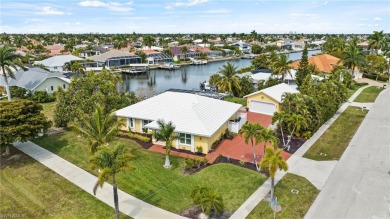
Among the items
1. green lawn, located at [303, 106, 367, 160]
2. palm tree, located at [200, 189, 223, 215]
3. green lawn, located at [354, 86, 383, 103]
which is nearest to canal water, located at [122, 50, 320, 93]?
green lawn, located at [354, 86, 383, 103]

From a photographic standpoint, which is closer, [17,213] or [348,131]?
[17,213]

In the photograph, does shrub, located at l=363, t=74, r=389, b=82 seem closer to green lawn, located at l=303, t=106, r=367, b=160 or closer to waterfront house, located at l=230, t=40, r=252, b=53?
green lawn, located at l=303, t=106, r=367, b=160

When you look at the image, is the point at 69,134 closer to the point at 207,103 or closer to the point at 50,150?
the point at 50,150

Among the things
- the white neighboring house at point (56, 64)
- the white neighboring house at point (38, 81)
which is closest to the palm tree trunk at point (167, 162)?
the white neighboring house at point (38, 81)

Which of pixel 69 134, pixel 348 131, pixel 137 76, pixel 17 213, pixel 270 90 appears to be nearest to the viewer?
pixel 17 213

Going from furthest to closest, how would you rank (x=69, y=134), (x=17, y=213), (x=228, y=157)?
(x=69, y=134) < (x=228, y=157) < (x=17, y=213)

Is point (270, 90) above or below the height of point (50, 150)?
above

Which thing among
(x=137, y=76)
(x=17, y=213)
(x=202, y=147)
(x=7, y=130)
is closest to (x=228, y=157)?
(x=202, y=147)

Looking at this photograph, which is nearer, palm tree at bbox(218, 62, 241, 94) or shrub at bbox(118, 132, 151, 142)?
shrub at bbox(118, 132, 151, 142)
